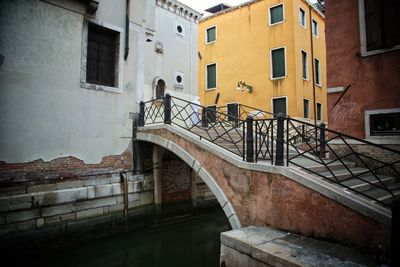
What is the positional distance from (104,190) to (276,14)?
1334 centimetres

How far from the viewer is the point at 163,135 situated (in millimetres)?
7945

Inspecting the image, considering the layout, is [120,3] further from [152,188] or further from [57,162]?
[152,188]

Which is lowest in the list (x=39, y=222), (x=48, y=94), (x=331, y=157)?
(x=39, y=222)

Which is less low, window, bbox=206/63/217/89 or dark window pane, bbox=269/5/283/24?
dark window pane, bbox=269/5/283/24

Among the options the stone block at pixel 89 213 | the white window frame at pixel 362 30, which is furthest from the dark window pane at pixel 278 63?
the stone block at pixel 89 213

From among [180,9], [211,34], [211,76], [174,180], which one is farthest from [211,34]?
[174,180]

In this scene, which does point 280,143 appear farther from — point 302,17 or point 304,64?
point 302,17

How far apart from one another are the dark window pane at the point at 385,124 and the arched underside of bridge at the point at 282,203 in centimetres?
345

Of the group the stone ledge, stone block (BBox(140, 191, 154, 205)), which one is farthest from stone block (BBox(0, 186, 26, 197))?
the stone ledge

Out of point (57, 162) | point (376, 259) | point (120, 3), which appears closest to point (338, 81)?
point (376, 259)

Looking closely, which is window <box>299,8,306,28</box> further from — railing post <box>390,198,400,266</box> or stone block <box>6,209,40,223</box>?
stone block <box>6,209,40,223</box>

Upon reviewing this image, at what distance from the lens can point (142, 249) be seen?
751cm

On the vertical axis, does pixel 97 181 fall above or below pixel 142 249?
above

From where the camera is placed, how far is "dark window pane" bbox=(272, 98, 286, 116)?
47.1 ft
